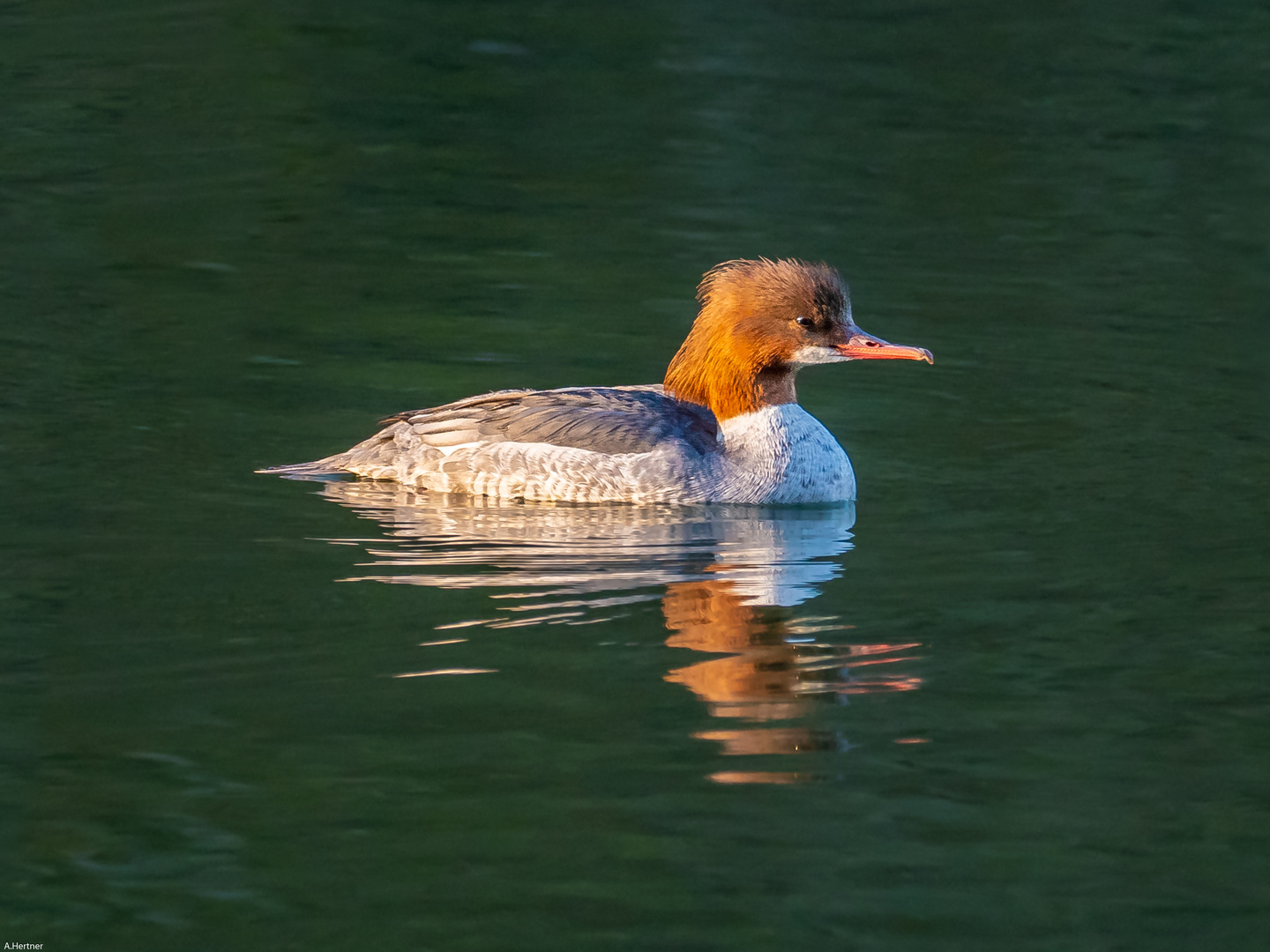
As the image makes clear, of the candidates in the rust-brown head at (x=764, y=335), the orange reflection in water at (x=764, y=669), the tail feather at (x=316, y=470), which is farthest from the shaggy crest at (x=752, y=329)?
the orange reflection in water at (x=764, y=669)

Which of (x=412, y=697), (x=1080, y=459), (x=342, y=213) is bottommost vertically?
(x=412, y=697)

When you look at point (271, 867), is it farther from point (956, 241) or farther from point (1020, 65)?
point (1020, 65)

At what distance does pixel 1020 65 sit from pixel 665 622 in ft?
41.8

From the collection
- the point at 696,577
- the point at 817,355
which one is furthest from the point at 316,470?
the point at 817,355

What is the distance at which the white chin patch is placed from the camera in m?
9.91

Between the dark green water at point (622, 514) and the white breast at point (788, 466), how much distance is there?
21 centimetres

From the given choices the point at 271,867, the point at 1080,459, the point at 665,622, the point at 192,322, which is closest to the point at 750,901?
the point at 271,867

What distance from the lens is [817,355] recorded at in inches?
392

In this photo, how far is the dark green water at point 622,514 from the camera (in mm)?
5785

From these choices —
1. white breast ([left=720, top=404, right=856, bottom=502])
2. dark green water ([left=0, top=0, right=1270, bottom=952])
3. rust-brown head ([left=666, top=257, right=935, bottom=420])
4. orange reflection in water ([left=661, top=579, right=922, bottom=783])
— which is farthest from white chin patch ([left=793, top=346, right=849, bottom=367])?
orange reflection in water ([left=661, top=579, right=922, bottom=783])

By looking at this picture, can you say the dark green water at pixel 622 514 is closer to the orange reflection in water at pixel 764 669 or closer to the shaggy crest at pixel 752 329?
the orange reflection in water at pixel 764 669

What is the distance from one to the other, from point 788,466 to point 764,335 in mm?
716

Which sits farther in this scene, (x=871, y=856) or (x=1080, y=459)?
(x=1080, y=459)

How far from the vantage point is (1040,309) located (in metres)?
13.5
